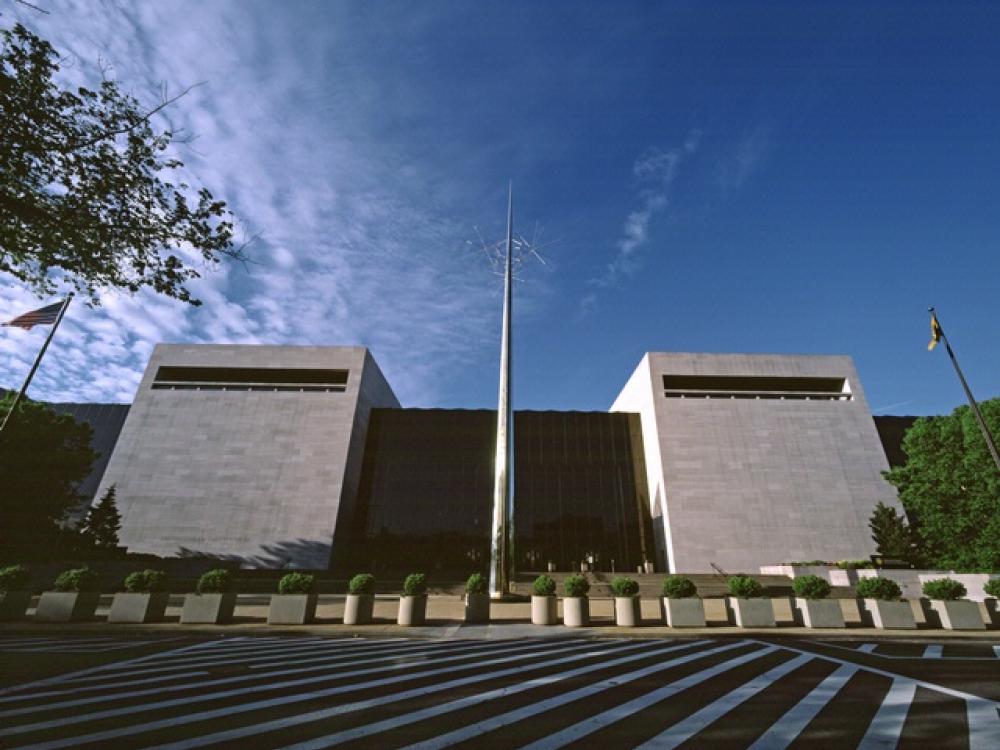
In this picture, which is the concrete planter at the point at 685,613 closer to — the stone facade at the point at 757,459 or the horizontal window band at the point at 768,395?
the stone facade at the point at 757,459

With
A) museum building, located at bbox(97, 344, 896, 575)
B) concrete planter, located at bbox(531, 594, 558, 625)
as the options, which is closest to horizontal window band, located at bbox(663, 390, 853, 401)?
museum building, located at bbox(97, 344, 896, 575)

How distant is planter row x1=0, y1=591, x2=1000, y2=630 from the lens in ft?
51.2

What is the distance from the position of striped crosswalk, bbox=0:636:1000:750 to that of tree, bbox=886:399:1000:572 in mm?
22136

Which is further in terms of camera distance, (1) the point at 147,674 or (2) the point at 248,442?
(2) the point at 248,442

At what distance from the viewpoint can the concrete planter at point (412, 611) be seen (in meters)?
15.8

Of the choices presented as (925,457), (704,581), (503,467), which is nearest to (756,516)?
(704,581)

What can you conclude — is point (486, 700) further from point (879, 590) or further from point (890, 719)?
point (879, 590)

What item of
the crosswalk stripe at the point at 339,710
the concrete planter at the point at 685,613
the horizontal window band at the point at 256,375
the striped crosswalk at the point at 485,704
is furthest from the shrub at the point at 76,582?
the horizontal window band at the point at 256,375

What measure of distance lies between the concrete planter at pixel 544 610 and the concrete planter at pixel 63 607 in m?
16.1

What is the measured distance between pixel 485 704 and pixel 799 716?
386 cm

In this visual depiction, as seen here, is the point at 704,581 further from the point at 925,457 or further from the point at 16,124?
the point at 16,124

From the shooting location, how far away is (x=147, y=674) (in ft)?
26.4

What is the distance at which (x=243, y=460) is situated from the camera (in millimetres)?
39156

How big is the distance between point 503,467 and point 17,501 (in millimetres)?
32629
